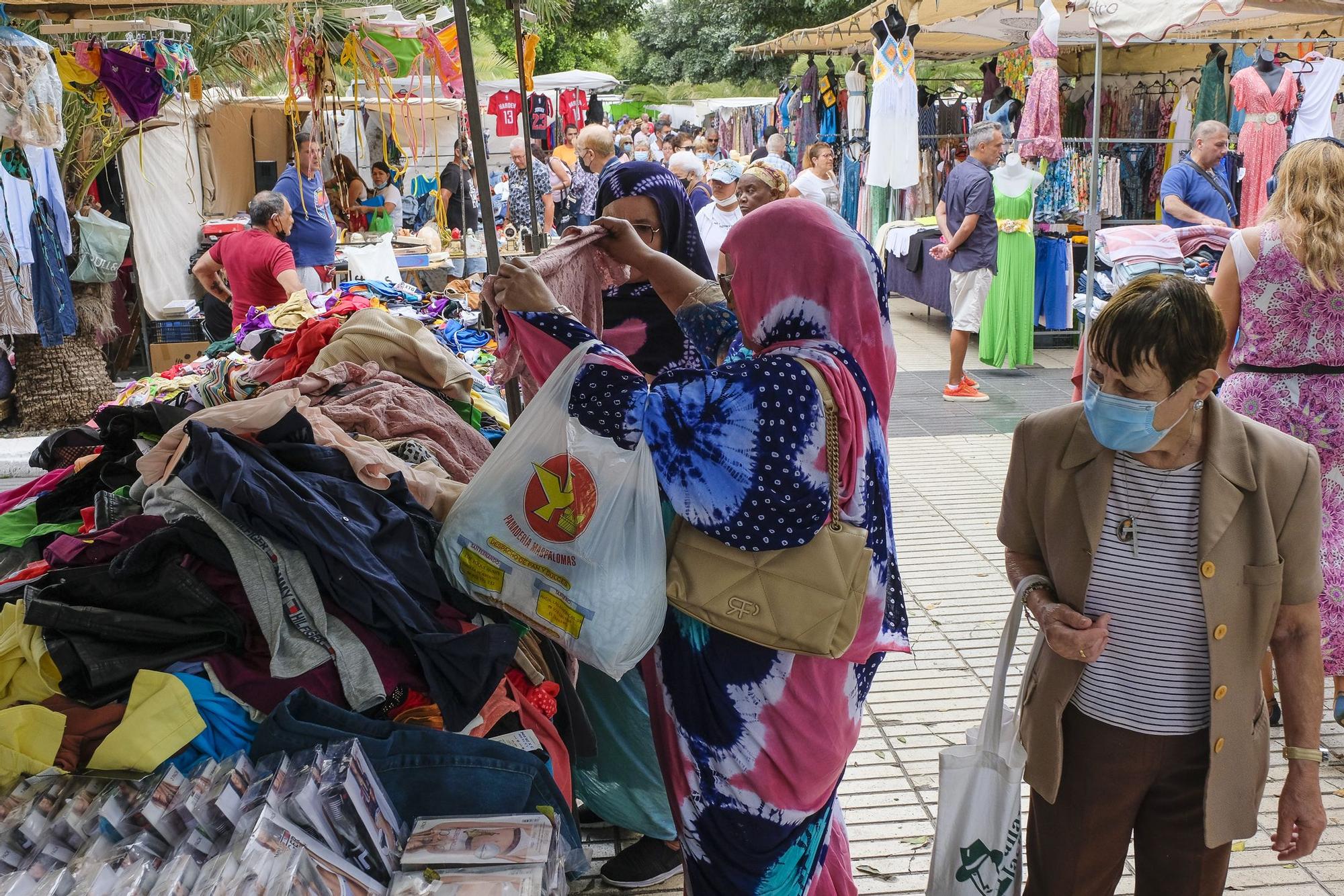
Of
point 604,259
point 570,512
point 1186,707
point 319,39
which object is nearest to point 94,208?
point 319,39

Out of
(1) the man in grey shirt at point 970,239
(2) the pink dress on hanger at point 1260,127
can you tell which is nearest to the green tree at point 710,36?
(2) the pink dress on hanger at point 1260,127

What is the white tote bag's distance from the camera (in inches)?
84.5

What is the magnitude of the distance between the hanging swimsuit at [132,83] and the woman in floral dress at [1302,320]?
591 cm

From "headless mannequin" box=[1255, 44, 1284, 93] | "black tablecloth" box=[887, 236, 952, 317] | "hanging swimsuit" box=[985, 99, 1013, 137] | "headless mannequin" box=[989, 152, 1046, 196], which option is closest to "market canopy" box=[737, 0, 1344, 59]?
"headless mannequin" box=[1255, 44, 1284, 93]

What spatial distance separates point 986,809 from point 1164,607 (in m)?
0.53

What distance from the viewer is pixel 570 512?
81.0 inches

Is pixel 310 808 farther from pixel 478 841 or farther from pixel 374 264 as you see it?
pixel 374 264

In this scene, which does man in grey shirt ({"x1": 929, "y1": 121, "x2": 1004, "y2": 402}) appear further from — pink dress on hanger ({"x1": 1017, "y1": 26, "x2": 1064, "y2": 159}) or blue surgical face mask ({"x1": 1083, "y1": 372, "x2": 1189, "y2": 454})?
blue surgical face mask ({"x1": 1083, "y1": 372, "x2": 1189, "y2": 454})

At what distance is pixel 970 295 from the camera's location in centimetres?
851

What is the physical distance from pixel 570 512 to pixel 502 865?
624mm

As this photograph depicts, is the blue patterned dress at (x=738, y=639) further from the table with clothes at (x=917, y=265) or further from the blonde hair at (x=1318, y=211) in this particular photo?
the table with clothes at (x=917, y=265)

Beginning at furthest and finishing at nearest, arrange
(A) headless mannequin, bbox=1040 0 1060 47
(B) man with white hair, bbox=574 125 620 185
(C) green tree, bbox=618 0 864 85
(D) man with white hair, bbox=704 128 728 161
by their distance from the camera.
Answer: (C) green tree, bbox=618 0 864 85 → (D) man with white hair, bbox=704 128 728 161 → (A) headless mannequin, bbox=1040 0 1060 47 → (B) man with white hair, bbox=574 125 620 185

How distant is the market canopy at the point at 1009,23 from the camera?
257 inches

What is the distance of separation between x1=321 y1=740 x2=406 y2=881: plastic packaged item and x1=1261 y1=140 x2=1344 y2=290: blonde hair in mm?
2983
